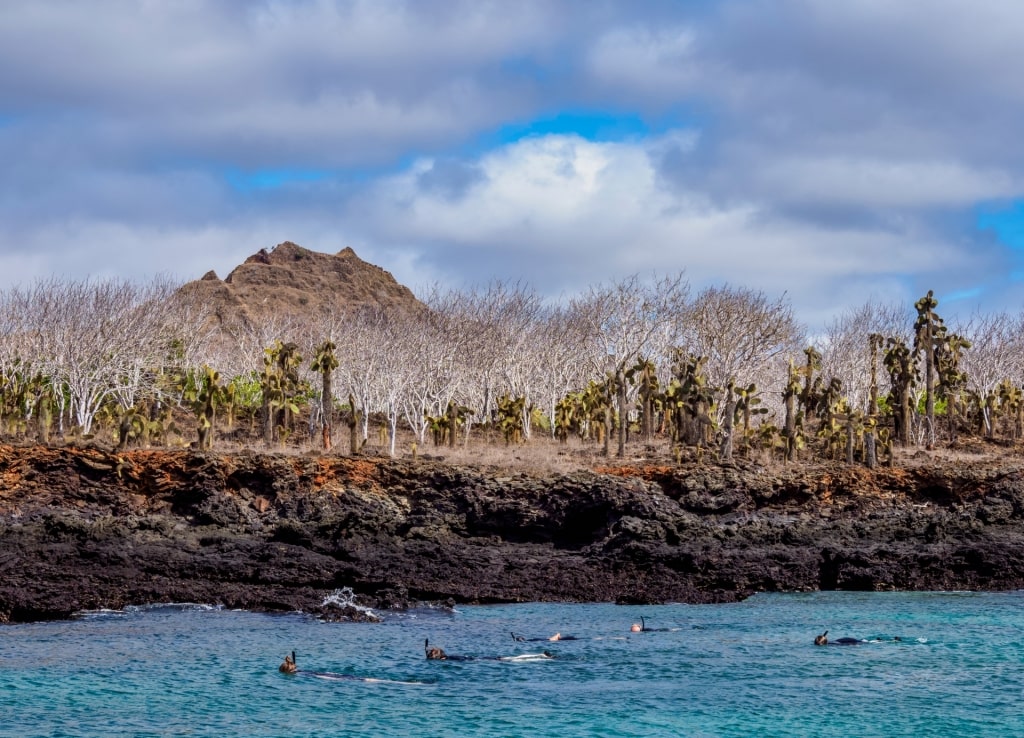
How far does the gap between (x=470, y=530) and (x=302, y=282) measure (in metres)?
78.2

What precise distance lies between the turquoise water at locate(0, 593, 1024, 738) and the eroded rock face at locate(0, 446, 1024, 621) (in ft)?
6.86

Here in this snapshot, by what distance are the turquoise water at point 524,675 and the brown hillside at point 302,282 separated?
7253 cm

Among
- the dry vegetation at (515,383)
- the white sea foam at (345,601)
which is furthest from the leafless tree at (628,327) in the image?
the white sea foam at (345,601)

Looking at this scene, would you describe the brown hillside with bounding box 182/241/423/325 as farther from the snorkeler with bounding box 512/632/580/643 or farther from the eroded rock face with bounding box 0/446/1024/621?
the snorkeler with bounding box 512/632/580/643

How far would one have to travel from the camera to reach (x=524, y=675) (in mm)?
17188

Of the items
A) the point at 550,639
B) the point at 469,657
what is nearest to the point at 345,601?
the point at 550,639

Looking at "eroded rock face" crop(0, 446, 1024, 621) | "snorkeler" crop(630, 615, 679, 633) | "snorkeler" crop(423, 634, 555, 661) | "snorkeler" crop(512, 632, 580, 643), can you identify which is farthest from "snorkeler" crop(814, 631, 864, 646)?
"eroded rock face" crop(0, 446, 1024, 621)

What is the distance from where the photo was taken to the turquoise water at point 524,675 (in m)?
14.5

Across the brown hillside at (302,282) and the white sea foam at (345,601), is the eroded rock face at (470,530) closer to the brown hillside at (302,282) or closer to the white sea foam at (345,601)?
the white sea foam at (345,601)

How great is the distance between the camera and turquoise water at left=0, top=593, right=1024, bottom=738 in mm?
14469

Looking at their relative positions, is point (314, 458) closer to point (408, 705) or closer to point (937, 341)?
point (408, 705)

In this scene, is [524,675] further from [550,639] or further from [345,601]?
[345,601]

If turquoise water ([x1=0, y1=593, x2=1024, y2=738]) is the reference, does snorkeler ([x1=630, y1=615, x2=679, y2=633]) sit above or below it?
above

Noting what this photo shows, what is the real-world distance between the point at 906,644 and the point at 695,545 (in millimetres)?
8307
